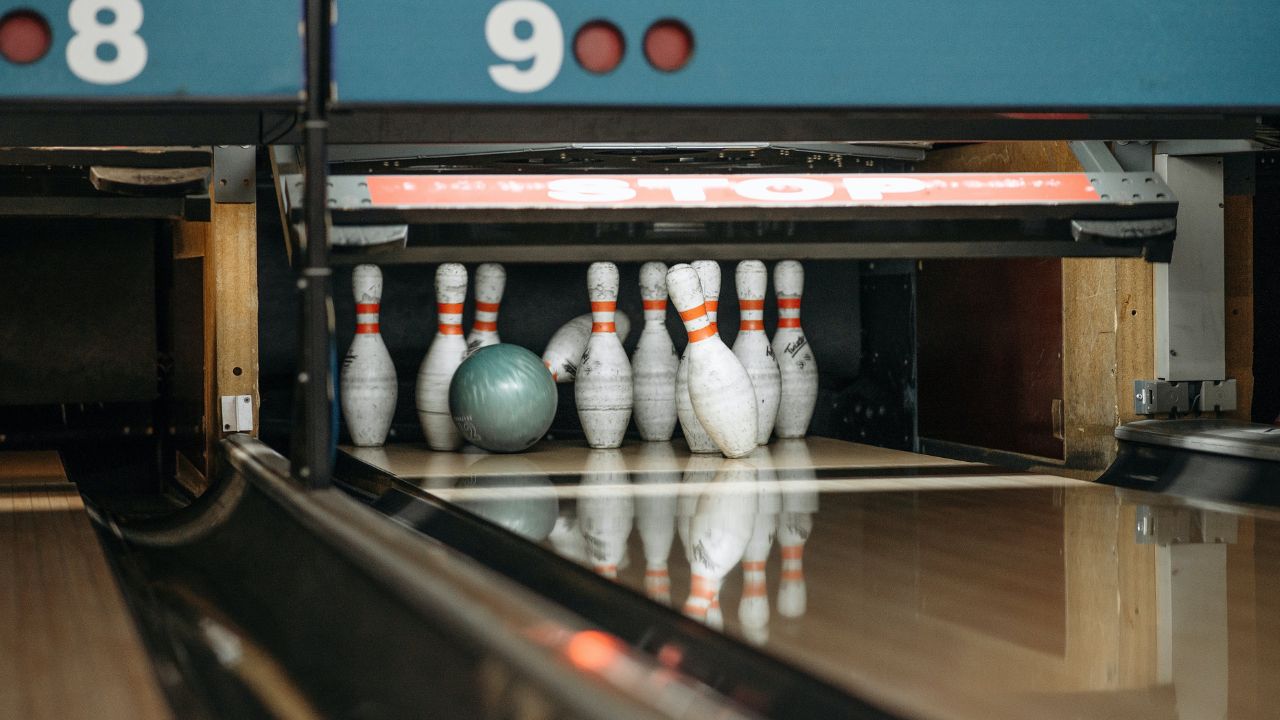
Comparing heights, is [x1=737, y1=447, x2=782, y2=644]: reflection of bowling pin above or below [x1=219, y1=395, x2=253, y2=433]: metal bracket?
below

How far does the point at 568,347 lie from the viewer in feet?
8.99

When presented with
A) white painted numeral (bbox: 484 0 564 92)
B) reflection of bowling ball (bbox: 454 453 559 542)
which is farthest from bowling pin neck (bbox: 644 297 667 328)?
white painted numeral (bbox: 484 0 564 92)

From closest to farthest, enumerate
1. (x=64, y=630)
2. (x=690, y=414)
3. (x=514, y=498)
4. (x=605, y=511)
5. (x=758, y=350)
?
(x=64, y=630) < (x=605, y=511) < (x=514, y=498) < (x=690, y=414) < (x=758, y=350)

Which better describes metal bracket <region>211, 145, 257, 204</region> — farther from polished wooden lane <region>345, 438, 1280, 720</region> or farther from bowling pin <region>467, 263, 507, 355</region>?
polished wooden lane <region>345, 438, 1280, 720</region>

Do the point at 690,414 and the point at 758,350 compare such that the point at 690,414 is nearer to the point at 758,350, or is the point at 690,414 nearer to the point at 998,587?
the point at 758,350

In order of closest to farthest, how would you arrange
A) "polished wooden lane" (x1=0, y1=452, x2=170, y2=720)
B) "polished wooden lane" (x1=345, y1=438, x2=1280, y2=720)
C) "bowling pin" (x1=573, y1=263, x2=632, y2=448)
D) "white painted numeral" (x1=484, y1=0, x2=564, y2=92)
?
"polished wooden lane" (x1=345, y1=438, x2=1280, y2=720) < "polished wooden lane" (x1=0, y1=452, x2=170, y2=720) < "white painted numeral" (x1=484, y1=0, x2=564, y2=92) < "bowling pin" (x1=573, y1=263, x2=632, y2=448)

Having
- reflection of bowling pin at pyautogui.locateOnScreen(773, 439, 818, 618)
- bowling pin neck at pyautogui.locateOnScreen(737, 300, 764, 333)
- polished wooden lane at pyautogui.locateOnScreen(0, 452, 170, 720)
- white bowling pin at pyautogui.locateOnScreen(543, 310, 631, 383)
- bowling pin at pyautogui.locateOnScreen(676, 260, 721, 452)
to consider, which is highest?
bowling pin neck at pyautogui.locateOnScreen(737, 300, 764, 333)

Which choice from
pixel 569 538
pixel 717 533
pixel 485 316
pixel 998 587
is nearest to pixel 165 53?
pixel 569 538

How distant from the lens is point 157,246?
292cm

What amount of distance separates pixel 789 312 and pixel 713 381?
525 mm

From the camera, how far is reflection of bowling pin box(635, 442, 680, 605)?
1.14 metres

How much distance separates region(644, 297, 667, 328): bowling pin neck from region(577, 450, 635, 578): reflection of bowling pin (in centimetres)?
40

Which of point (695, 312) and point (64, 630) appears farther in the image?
point (695, 312)

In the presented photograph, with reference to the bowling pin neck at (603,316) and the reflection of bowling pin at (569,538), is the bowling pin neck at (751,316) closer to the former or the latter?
the bowling pin neck at (603,316)
